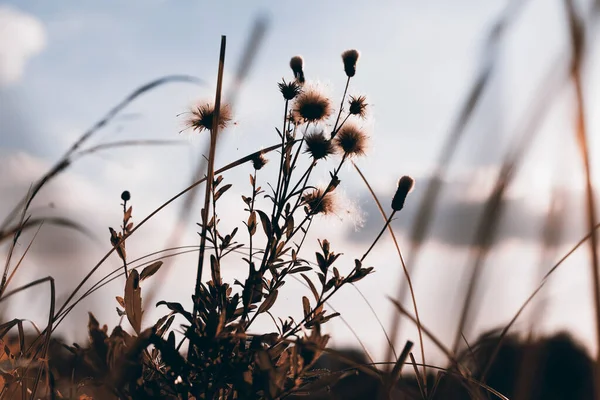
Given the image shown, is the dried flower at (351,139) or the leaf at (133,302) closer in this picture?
the leaf at (133,302)

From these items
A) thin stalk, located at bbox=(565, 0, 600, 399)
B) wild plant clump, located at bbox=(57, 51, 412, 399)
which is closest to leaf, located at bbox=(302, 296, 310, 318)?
wild plant clump, located at bbox=(57, 51, 412, 399)

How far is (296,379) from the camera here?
1316 millimetres

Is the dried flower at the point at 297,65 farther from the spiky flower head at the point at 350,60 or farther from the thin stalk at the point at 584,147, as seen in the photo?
the thin stalk at the point at 584,147

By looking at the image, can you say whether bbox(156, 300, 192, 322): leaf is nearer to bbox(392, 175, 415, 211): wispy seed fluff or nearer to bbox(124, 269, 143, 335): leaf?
bbox(124, 269, 143, 335): leaf

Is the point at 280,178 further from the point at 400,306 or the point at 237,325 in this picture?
the point at 400,306

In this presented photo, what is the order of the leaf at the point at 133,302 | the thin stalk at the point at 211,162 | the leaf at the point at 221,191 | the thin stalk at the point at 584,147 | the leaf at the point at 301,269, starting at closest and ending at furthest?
1. the thin stalk at the point at 584,147
2. the thin stalk at the point at 211,162
3. the leaf at the point at 133,302
4. the leaf at the point at 301,269
5. the leaf at the point at 221,191

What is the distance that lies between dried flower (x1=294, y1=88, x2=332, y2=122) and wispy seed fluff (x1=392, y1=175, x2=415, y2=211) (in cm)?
27

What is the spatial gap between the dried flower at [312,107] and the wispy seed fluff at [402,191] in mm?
275

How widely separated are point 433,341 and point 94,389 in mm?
781

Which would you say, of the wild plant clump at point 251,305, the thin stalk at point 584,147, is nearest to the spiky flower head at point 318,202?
the wild plant clump at point 251,305

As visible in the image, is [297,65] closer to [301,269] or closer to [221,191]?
[221,191]

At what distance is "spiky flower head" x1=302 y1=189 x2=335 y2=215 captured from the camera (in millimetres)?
1693

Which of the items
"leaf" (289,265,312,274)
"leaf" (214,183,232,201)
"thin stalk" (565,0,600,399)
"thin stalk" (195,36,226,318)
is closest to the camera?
"thin stalk" (565,0,600,399)

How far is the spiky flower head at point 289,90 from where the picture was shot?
176cm
